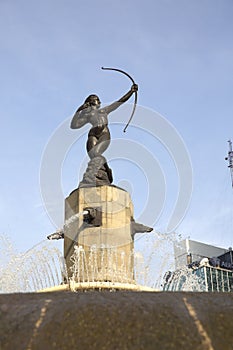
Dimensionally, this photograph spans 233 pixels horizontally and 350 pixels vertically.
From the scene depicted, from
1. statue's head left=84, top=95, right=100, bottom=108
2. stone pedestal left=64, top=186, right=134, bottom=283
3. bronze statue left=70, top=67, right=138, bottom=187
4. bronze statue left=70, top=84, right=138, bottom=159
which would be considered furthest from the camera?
statue's head left=84, top=95, right=100, bottom=108

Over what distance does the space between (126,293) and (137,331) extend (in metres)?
0.95

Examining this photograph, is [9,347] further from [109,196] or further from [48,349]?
[109,196]

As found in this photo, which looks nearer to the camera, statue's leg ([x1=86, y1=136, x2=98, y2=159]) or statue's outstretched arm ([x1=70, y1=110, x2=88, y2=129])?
Answer: statue's leg ([x1=86, y1=136, x2=98, y2=159])

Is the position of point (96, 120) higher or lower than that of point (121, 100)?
lower

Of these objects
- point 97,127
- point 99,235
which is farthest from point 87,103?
point 99,235

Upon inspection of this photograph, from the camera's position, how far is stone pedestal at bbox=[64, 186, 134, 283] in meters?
11.8

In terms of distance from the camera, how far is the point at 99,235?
12336 millimetres

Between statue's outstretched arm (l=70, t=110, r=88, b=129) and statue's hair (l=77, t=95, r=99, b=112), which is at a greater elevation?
statue's hair (l=77, t=95, r=99, b=112)

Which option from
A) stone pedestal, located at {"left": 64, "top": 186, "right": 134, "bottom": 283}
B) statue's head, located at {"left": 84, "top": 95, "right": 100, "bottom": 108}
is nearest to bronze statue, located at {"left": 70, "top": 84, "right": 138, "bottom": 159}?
statue's head, located at {"left": 84, "top": 95, "right": 100, "bottom": 108}

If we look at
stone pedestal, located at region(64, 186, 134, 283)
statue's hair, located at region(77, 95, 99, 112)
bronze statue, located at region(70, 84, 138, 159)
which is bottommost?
stone pedestal, located at region(64, 186, 134, 283)

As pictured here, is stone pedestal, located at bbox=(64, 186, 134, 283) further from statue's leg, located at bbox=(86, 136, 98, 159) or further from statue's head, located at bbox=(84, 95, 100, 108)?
statue's head, located at bbox=(84, 95, 100, 108)

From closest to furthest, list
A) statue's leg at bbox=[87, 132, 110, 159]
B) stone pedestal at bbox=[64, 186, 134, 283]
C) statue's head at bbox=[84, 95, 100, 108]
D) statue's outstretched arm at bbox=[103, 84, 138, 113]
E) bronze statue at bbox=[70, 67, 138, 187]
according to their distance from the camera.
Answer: stone pedestal at bbox=[64, 186, 134, 283] → bronze statue at bbox=[70, 67, 138, 187] → statue's leg at bbox=[87, 132, 110, 159] → statue's head at bbox=[84, 95, 100, 108] → statue's outstretched arm at bbox=[103, 84, 138, 113]

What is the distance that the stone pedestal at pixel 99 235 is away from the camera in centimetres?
1178

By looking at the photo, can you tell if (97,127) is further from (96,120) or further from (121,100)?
(121,100)
